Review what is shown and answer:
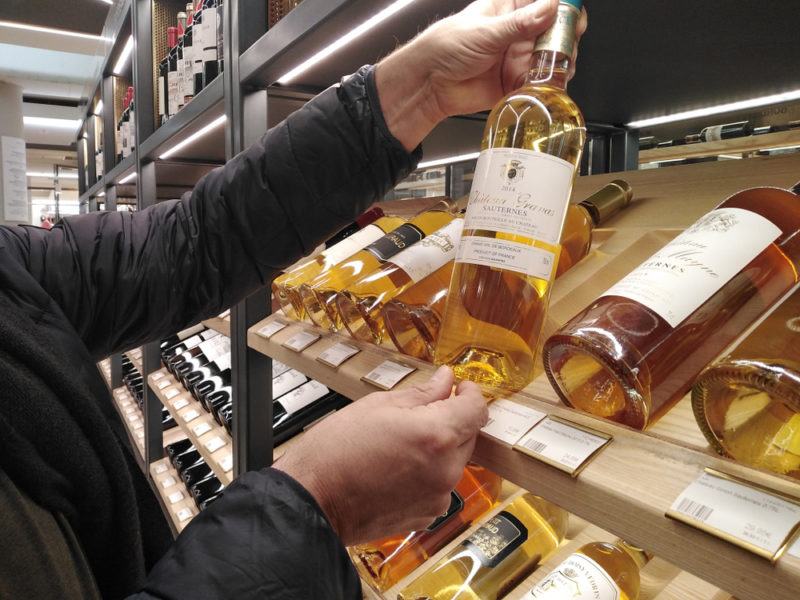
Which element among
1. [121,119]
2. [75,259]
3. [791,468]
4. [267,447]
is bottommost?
[267,447]

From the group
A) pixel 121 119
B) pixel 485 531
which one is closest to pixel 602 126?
pixel 485 531

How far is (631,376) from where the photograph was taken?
0.38 meters

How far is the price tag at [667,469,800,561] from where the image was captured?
28 cm

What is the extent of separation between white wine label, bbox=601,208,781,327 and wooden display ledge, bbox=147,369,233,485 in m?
1.17

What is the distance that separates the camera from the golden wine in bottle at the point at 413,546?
762 millimetres

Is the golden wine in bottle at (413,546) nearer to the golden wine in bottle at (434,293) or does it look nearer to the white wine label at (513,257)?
the golden wine in bottle at (434,293)

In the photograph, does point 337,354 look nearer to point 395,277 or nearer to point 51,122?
point 395,277

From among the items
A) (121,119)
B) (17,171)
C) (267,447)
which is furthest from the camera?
(17,171)

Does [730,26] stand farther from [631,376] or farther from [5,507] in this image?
[5,507]

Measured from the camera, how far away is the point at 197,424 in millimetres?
1629

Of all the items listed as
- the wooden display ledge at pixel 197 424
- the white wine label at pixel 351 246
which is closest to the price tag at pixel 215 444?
the wooden display ledge at pixel 197 424

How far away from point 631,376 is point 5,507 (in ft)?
1.88

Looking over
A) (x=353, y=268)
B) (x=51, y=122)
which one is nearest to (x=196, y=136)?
(x=353, y=268)

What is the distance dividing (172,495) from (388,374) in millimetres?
1808
